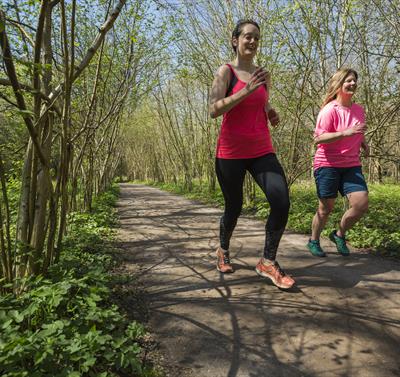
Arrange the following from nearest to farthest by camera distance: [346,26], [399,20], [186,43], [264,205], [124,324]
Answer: [124,324] < [399,20] < [346,26] < [264,205] < [186,43]

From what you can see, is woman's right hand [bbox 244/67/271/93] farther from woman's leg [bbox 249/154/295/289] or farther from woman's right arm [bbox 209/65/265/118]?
woman's leg [bbox 249/154/295/289]

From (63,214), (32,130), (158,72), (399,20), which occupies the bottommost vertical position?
(63,214)

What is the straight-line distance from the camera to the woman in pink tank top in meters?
2.76

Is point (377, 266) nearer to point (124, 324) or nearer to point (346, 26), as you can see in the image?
point (124, 324)

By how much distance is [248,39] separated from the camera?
2793 millimetres

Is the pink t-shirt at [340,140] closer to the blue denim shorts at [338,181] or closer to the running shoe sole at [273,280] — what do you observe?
the blue denim shorts at [338,181]

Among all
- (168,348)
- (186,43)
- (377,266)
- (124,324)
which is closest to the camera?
(168,348)

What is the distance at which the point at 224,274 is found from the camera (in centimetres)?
320

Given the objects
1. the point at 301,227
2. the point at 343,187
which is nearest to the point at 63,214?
the point at 343,187

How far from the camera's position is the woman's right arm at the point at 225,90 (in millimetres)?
2490

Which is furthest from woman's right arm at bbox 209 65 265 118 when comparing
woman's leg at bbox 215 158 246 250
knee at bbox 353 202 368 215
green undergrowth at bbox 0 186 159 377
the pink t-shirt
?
knee at bbox 353 202 368 215

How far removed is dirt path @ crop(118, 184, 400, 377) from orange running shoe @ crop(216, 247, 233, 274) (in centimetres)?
7

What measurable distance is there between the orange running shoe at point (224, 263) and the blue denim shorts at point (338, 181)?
4.03ft

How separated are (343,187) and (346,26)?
4937 millimetres
